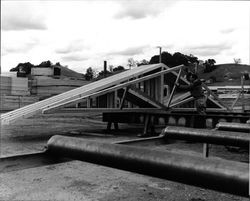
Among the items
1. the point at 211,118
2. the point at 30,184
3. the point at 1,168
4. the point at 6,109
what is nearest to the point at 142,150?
the point at 1,168

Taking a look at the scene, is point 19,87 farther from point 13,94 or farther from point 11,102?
point 11,102

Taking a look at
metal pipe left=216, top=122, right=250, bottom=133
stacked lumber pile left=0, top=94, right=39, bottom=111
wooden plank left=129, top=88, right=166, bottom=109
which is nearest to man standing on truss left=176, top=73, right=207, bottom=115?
wooden plank left=129, top=88, right=166, bottom=109

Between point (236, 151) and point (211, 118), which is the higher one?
point (211, 118)

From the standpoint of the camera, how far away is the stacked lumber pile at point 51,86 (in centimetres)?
2484

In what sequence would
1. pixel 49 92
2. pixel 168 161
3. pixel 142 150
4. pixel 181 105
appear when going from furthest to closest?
pixel 49 92, pixel 181 105, pixel 142 150, pixel 168 161

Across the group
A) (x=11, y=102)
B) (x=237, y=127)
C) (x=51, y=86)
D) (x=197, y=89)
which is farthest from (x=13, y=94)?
(x=237, y=127)

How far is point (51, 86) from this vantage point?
2491 cm

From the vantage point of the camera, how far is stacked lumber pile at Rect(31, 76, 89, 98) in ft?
81.5

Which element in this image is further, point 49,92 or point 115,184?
point 49,92

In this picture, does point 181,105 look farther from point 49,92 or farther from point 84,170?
point 49,92

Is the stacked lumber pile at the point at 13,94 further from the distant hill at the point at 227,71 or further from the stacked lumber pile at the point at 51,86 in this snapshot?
the distant hill at the point at 227,71

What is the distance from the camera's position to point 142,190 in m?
4.00

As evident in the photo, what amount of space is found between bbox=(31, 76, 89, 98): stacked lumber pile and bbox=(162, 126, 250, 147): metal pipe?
71.3ft

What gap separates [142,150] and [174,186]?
2.47 metres
